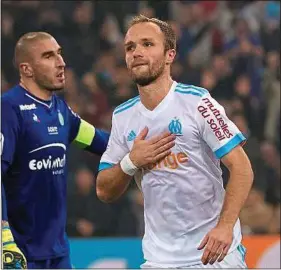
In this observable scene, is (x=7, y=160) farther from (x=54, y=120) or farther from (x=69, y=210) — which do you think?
(x=69, y=210)

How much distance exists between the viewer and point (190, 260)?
→ 4.50 meters

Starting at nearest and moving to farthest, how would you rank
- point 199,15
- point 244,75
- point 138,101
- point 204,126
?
point 204,126, point 138,101, point 244,75, point 199,15

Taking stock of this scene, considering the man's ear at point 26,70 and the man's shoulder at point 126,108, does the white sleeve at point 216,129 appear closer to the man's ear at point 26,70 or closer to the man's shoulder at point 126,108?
the man's shoulder at point 126,108

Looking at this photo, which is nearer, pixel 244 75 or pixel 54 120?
pixel 54 120

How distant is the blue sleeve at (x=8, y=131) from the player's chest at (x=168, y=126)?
757mm

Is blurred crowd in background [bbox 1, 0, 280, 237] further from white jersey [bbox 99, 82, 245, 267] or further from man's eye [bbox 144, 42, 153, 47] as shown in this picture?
man's eye [bbox 144, 42, 153, 47]

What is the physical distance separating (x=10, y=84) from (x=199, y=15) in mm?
2364

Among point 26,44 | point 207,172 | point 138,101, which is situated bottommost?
point 207,172

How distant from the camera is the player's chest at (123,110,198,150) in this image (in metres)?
4.39

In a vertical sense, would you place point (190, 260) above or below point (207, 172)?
below

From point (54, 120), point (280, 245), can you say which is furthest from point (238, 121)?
point (54, 120)

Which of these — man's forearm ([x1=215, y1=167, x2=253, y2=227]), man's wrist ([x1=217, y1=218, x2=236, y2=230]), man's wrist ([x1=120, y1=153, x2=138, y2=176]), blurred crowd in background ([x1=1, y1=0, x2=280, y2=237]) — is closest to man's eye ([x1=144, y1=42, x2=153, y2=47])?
man's wrist ([x1=120, y1=153, x2=138, y2=176])

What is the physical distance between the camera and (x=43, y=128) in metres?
5.23

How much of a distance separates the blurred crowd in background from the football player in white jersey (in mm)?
3346
